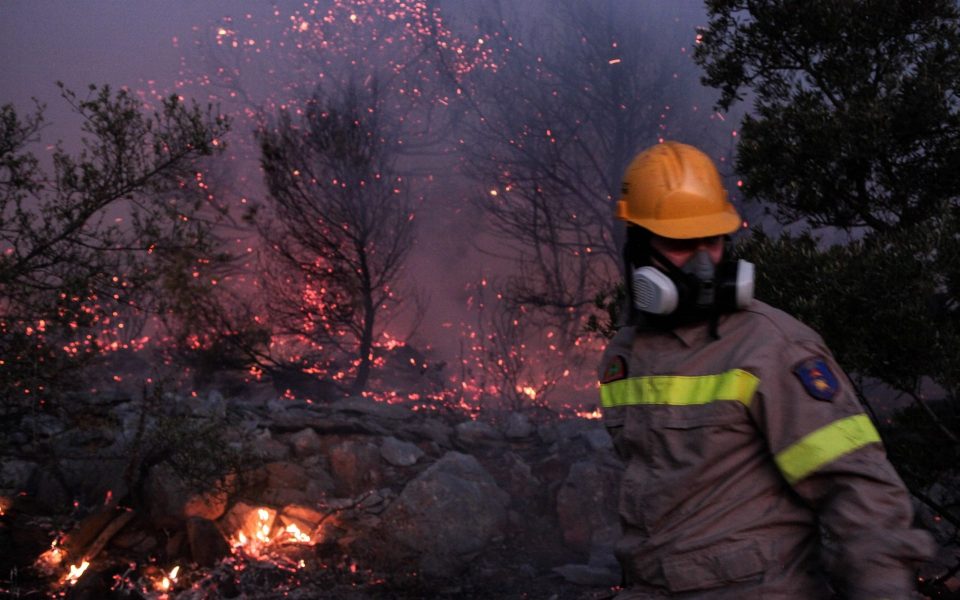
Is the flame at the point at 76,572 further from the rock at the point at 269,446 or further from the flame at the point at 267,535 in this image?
the rock at the point at 269,446

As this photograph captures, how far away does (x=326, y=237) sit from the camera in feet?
42.4

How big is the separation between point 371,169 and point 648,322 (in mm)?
11721

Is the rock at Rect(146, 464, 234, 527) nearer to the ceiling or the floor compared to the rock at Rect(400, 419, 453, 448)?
nearer to the floor

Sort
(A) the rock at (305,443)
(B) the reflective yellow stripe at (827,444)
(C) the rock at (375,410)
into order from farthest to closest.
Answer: (C) the rock at (375,410)
(A) the rock at (305,443)
(B) the reflective yellow stripe at (827,444)

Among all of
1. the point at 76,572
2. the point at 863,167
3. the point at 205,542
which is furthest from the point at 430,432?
the point at 863,167

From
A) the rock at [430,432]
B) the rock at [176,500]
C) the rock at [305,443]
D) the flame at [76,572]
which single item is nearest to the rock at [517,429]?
the rock at [430,432]

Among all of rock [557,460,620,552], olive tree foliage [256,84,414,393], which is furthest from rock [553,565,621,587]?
olive tree foliage [256,84,414,393]

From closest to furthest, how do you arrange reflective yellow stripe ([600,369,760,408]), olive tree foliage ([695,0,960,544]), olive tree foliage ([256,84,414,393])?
1. reflective yellow stripe ([600,369,760,408])
2. olive tree foliage ([695,0,960,544])
3. olive tree foliage ([256,84,414,393])

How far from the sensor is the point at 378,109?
558 inches

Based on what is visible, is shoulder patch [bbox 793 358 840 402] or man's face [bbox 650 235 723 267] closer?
shoulder patch [bbox 793 358 840 402]

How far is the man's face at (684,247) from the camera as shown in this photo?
204 cm

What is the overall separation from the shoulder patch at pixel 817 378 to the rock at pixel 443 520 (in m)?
5.08

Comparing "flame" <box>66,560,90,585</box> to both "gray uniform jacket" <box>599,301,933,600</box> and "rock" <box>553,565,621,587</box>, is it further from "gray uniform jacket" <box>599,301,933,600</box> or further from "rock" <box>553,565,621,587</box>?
"gray uniform jacket" <box>599,301,933,600</box>

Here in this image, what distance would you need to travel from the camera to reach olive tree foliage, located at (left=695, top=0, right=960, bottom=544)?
3475 millimetres
